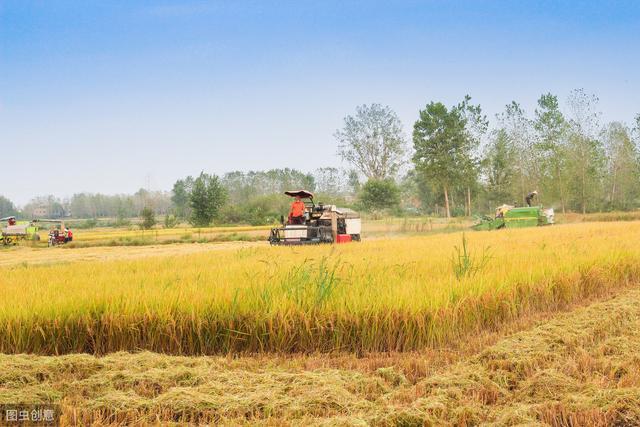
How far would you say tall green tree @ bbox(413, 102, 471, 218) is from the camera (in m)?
44.9

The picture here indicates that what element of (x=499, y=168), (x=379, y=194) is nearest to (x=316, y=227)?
(x=379, y=194)

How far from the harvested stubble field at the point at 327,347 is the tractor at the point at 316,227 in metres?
6.95

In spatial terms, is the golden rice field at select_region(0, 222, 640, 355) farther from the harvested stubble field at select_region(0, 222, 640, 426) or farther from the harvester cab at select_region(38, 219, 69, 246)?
the harvester cab at select_region(38, 219, 69, 246)

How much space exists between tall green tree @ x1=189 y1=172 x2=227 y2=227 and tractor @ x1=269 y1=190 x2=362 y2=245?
21.1 m

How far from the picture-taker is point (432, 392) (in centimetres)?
299

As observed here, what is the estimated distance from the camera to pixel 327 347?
4.18 m

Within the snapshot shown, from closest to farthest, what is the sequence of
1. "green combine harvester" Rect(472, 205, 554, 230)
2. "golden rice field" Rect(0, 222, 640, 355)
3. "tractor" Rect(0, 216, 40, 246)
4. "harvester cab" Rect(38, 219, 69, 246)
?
"golden rice field" Rect(0, 222, 640, 355)
"green combine harvester" Rect(472, 205, 554, 230)
"harvester cab" Rect(38, 219, 69, 246)
"tractor" Rect(0, 216, 40, 246)

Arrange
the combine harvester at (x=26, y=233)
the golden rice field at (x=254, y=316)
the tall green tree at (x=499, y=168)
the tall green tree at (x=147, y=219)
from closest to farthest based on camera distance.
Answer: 1. the golden rice field at (x=254, y=316)
2. the combine harvester at (x=26, y=233)
3. the tall green tree at (x=147, y=219)
4. the tall green tree at (x=499, y=168)

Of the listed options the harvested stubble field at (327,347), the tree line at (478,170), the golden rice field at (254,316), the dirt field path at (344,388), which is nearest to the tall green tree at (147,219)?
the tree line at (478,170)

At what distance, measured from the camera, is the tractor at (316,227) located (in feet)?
43.9

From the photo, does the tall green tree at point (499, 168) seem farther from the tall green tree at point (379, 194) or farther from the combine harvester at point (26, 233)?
the combine harvester at point (26, 233)

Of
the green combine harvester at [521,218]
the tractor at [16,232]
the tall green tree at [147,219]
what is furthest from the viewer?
the tall green tree at [147,219]

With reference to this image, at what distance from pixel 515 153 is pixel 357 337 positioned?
39596mm

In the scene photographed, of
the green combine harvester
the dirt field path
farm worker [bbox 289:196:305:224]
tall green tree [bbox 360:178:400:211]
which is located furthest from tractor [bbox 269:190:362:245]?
tall green tree [bbox 360:178:400:211]
